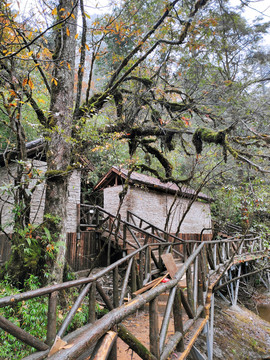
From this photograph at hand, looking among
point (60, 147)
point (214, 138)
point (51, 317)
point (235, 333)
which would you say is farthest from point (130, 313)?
point (235, 333)

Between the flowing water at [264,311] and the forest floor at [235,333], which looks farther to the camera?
the flowing water at [264,311]

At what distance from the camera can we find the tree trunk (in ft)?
14.5

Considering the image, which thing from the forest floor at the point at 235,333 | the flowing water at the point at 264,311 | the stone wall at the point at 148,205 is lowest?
the flowing water at the point at 264,311

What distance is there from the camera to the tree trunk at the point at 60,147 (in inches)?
174

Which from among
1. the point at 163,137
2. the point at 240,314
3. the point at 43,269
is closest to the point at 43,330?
the point at 43,269

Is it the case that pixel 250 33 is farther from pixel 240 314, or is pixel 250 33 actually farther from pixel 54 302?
pixel 54 302

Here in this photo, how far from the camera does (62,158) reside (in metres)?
4.86

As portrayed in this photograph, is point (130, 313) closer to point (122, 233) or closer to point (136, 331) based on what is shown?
point (136, 331)

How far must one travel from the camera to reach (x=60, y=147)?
4.90 metres

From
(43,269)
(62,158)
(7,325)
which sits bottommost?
(43,269)

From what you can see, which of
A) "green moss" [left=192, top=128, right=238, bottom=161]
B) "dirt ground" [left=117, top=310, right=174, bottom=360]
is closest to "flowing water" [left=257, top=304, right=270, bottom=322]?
"dirt ground" [left=117, top=310, right=174, bottom=360]

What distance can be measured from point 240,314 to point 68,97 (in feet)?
33.5

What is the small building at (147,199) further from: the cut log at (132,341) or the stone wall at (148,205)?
the cut log at (132,341)

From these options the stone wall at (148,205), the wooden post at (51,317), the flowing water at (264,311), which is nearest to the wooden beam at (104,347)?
Answer: the wooden post at (51,317)
